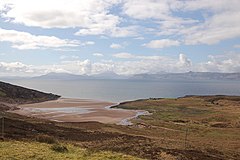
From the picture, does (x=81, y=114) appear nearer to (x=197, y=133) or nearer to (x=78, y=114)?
(x=78, y=114)

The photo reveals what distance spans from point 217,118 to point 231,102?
40998mm

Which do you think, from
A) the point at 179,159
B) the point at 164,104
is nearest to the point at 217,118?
the point at 164,104

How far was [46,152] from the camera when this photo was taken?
79.5 feet

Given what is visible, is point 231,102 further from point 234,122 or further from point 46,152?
point 46,152

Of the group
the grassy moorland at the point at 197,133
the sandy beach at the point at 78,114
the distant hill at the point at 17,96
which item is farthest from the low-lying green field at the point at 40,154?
the distant hill at the point at 17,96

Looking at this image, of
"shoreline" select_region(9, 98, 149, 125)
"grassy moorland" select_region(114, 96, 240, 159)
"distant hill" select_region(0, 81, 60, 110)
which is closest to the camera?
"grassy moorland" select_region(114, 96, 240, 159)

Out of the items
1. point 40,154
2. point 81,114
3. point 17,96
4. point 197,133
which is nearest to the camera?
point 40,154

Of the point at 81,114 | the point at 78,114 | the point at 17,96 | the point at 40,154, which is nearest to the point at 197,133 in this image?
the point at 40,154

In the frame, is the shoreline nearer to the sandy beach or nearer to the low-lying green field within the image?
the sandy beach

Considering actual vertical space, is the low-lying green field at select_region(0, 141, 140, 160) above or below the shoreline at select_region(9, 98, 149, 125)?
above

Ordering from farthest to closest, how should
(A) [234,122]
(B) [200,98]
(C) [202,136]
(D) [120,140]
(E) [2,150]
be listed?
(B) [200,98] < (A) [234,122] < (C) [202,136] < (D) [120,140] < (E) [2,150]

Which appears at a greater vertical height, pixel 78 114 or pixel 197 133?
pixel 78 114

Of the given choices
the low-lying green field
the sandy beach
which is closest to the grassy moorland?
the sandy beach

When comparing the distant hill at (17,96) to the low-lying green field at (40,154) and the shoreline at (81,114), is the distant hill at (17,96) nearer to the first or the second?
the shoreline at (81,114)
